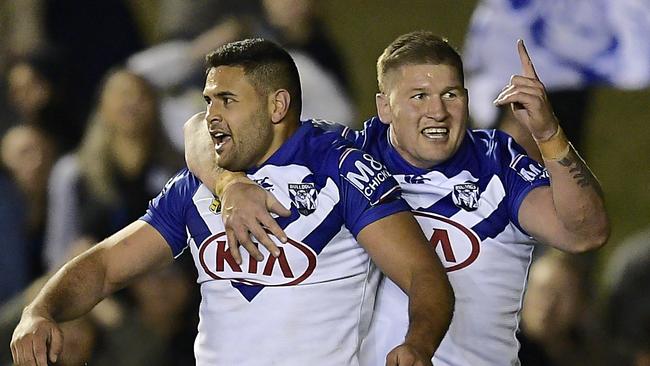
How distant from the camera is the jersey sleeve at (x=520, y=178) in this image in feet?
9.86

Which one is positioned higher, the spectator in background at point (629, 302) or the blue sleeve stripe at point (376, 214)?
the blue sleeve stripe at point (376, 214)

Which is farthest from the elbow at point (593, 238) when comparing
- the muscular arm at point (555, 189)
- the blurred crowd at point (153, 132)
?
the blurred crowd at point (153, 132)

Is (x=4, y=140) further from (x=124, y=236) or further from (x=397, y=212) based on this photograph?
(x=397, y=212)

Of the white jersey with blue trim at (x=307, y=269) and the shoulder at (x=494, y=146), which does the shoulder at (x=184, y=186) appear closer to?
the white jersey with blue trim at (x=307, y=269)

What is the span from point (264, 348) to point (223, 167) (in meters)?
0.41

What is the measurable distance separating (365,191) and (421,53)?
1.33ft

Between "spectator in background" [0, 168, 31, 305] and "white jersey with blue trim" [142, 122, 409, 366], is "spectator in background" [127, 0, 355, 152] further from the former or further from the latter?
"white jersey with blue trim" [142, 122, 409, 366]

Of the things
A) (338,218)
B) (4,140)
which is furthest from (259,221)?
(4,140)

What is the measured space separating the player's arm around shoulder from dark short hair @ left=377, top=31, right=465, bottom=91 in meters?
0.68

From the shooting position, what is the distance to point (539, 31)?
17.7 ft

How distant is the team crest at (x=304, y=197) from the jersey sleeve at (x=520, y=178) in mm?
Answer: 468

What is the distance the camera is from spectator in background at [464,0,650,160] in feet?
17.5

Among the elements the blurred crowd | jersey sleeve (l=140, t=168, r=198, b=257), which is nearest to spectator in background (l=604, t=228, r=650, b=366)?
the blurred crowd

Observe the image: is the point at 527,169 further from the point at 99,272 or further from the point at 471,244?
the point at 99,272
